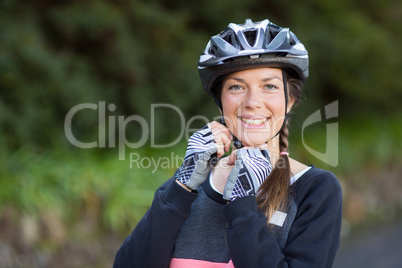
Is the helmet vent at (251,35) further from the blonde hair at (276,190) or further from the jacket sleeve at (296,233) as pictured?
the jacket sleeve at (296,233)

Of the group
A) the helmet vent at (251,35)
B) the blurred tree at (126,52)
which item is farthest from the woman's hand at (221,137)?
the blurred tree at (126,52)

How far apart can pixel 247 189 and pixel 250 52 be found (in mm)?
620

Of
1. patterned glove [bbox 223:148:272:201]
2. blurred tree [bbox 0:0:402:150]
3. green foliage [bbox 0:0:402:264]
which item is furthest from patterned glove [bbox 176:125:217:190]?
blurred tree [bbox 0:0:402:150]

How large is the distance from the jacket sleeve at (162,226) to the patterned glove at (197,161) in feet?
0.16

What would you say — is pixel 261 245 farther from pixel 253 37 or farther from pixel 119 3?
pixel 119 3

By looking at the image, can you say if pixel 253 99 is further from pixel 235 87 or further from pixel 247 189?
pixel 247 189

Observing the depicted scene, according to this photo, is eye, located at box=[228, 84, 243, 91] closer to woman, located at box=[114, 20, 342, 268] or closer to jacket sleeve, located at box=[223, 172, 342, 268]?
woman, located at box=[114, 20, 342, 268]

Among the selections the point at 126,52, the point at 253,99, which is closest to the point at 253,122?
the point at 253,99

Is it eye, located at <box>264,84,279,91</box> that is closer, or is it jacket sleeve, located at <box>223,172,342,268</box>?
jacket sleeve, located at <box>223,172,342,268</box>

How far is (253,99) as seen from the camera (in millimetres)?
2203

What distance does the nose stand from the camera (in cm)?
220

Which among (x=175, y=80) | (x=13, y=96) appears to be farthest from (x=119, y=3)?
(x=13, y=96)

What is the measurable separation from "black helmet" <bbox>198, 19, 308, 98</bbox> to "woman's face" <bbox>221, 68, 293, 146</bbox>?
46 millimetres

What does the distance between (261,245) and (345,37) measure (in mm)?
7156
